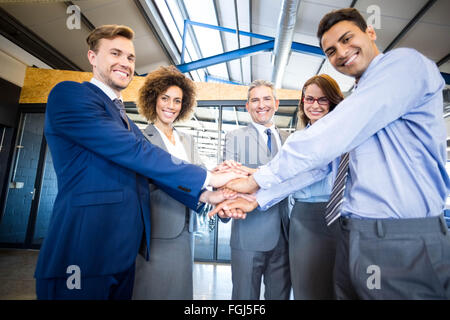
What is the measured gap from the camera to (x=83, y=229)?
94 centimetres

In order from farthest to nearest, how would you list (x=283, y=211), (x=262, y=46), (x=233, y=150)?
(x=262, y=46)
(x=233, y=150)
(x=283, y=211)

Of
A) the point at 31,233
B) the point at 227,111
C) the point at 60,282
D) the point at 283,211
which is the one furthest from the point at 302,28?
the point at 31,233

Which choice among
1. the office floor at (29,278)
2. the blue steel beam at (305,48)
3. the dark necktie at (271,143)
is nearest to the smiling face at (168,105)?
the dark necktie at (271,143)

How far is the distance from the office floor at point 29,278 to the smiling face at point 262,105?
2.21 metres

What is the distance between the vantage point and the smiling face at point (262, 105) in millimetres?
1859

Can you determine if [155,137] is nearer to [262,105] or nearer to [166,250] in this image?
[166,250]

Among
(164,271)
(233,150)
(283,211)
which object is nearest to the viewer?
(164,271)

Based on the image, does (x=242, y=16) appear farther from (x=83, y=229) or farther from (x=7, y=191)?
(x=7, y=191)

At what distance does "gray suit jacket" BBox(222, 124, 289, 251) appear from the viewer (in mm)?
1500

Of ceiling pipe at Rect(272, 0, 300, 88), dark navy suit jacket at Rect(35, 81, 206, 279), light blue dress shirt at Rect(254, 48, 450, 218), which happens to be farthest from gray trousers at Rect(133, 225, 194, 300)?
ceiling pipe at Rect(272, 0, 300, 88)

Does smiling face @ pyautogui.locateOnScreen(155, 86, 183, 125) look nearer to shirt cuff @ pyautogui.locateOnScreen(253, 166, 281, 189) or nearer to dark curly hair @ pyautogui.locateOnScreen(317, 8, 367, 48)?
shirt cuff @ pyautogui.locateOnScreen(253, 166, 281, 189)

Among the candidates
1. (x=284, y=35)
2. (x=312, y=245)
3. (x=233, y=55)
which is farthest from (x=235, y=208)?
(x=233, y=55)

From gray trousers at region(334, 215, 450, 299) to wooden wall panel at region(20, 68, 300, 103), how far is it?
3.85m
